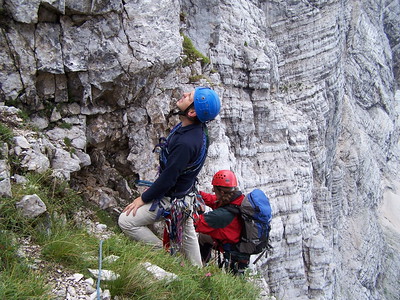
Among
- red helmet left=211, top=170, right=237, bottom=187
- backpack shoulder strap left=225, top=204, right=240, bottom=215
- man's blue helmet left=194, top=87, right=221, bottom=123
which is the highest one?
man's blue helmet left=194, top=87, right=221, bottom=123

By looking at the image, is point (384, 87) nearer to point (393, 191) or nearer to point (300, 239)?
point (393, 191)

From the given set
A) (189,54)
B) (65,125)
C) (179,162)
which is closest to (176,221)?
(179,162)

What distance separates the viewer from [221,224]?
6121 millimetres

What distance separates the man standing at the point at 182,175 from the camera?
186 inches

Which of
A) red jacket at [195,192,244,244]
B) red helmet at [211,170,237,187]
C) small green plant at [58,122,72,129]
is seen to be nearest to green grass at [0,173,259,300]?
red jacket at [195,192,244,244]

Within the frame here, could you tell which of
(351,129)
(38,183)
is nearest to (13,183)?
(38,183)

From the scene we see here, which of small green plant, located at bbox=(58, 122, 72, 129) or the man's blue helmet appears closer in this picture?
the man's blue helmet

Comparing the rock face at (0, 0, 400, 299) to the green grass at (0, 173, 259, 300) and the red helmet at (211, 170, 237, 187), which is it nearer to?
the green grass at (0, 173, 259, 300)

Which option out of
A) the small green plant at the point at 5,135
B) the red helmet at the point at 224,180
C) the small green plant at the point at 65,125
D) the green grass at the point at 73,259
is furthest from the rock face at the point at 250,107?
the red helmet at the point at 224,180

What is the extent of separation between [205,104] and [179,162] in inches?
34.0

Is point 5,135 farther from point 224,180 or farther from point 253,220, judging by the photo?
point 253,220

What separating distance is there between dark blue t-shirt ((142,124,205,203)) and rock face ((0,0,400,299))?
175cm

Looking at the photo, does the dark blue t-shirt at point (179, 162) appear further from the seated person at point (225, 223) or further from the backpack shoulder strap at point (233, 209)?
the backpack shoulder strap at point (233, 209)

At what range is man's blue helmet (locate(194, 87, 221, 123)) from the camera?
4742 millimetres
